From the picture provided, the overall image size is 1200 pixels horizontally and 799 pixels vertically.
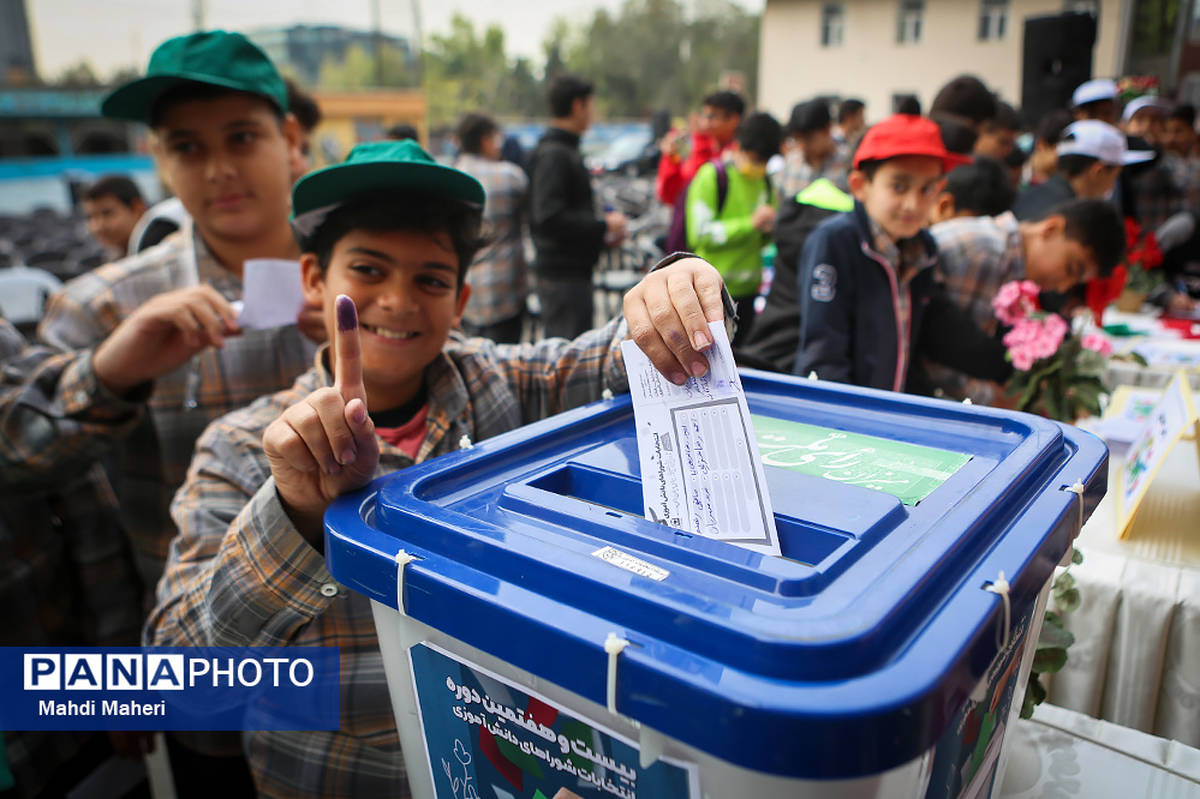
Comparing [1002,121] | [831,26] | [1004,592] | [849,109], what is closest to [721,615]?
[1004,592]

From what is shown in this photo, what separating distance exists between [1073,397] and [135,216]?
558 centimetres

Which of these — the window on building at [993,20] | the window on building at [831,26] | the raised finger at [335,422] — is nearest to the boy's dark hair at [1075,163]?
the raised finger at [335,422]

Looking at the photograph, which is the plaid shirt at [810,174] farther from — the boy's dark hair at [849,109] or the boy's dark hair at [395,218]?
the boy's dark hair at [395,218]

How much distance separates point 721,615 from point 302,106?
3400 millimetres

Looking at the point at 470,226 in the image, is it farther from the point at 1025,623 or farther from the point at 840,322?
the point at 840,322

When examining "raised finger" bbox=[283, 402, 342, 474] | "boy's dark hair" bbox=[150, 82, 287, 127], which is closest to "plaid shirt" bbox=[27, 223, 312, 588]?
"boy's dark hair" bbox=[150, 82, 287, 127]

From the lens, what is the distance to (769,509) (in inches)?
27.1

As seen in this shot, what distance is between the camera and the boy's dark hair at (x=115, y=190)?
16.2 ft

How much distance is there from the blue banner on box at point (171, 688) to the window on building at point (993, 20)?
2643 centimetres

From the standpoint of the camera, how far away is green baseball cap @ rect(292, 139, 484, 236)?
1153mm

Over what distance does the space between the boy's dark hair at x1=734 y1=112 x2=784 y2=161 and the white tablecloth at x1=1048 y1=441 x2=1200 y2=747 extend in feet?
10.1

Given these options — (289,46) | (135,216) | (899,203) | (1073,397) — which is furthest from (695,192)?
(289,46)

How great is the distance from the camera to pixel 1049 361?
2.08 m

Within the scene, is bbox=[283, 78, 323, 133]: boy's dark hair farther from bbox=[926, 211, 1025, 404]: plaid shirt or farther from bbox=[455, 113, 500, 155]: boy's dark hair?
bbox=[926, 211, 1025, 404]: plaid shirt
